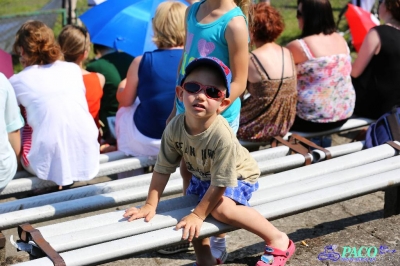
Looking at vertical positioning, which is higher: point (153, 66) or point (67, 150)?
point (153, 66)

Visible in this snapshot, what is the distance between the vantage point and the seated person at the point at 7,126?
398 centimetres

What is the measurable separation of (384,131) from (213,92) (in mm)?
2184

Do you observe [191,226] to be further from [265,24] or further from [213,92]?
[265,24]

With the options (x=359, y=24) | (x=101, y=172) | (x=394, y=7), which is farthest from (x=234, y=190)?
(x=359, y=24)

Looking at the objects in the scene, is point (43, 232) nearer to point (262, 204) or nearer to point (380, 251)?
point (262, 204)

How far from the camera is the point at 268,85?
4883 millimetres

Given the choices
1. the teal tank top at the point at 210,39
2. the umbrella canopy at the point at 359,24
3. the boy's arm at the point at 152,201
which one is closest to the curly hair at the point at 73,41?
the teal tank top at the point at 210,39

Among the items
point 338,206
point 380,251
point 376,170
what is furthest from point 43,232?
point 338,206

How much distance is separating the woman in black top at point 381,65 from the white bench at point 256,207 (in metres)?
1.09

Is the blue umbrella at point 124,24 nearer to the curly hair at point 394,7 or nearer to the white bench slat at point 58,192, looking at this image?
the curly hair at point 394,7

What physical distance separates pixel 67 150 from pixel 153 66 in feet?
2.56

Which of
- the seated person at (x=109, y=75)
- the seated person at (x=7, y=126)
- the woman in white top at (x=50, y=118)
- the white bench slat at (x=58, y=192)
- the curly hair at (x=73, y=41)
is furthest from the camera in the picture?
the seated person at (x=109, y=75)

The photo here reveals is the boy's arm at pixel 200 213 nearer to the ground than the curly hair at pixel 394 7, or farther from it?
nearer to the ground

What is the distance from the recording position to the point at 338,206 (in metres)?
4.74
